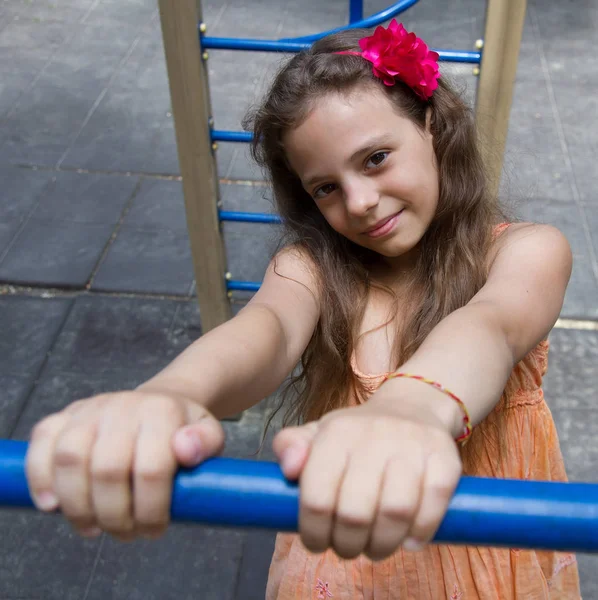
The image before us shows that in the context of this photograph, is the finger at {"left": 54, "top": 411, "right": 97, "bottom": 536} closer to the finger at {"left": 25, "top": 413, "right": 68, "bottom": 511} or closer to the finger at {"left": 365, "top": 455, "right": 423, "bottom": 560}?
the finger at {"left": 25, "top": 413, "right": 68, "bottom": 511}

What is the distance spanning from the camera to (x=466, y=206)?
4.66ft

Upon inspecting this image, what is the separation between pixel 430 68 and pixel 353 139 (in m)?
0.31

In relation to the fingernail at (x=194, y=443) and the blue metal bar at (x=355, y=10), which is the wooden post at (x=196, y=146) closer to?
the blue metal bar at (x=355, y=10)

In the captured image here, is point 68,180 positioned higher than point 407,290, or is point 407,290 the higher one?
point 407,290

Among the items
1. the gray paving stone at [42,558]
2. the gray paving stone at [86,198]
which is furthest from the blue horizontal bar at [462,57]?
the gray paving stone at [86,198]

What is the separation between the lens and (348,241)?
4.88 feet

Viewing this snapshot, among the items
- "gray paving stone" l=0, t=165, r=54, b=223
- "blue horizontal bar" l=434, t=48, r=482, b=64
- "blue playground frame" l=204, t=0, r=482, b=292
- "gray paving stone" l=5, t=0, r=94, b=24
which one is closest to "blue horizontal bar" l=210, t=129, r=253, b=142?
"blue playground frame" l=204, t=0, r=482, b=292

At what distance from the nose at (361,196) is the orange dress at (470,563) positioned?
13.1 inches

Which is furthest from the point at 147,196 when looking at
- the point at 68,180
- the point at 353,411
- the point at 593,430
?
the point at 353,411

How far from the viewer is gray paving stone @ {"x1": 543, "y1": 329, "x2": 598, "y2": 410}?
2.61m

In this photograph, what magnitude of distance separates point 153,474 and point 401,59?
38.7 inches

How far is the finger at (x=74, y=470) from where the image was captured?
0.63 meters

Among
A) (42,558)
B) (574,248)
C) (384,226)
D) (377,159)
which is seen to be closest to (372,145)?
(377,159)

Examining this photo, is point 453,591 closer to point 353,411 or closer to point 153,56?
point 353,411
